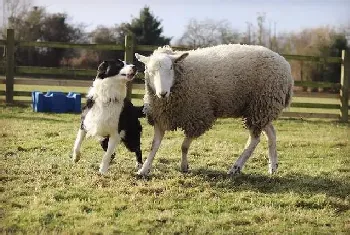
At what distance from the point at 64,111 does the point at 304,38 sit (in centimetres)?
700

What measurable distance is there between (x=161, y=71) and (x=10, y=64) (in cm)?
937

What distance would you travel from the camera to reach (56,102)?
14.1m

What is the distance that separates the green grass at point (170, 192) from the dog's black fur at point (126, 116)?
355 millimetres

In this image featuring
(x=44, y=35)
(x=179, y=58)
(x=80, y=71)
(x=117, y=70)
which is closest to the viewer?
(x=117, y=70)

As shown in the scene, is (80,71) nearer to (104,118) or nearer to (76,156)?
(76,156)

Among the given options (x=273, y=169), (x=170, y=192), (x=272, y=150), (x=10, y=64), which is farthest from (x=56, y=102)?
(x=170, y=192)

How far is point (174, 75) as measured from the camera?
6.80m

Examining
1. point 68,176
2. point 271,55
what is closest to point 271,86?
point 271,55

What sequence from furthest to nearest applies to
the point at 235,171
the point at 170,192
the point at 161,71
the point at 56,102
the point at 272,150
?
the point at 56,102, the point at 272,150, the point at 235,171, the point at 161,71, the point at 170,192

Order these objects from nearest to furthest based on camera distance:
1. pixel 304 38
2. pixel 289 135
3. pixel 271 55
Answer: pixel 271 55 < pixel 289 135 < pixel 304 38

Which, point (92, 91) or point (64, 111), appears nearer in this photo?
point (92, 91)

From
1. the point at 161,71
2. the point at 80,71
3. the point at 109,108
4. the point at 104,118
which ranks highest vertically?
the point at 161,71

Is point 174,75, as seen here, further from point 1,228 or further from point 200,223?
point 1,228

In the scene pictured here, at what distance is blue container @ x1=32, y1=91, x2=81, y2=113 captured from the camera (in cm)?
1394
